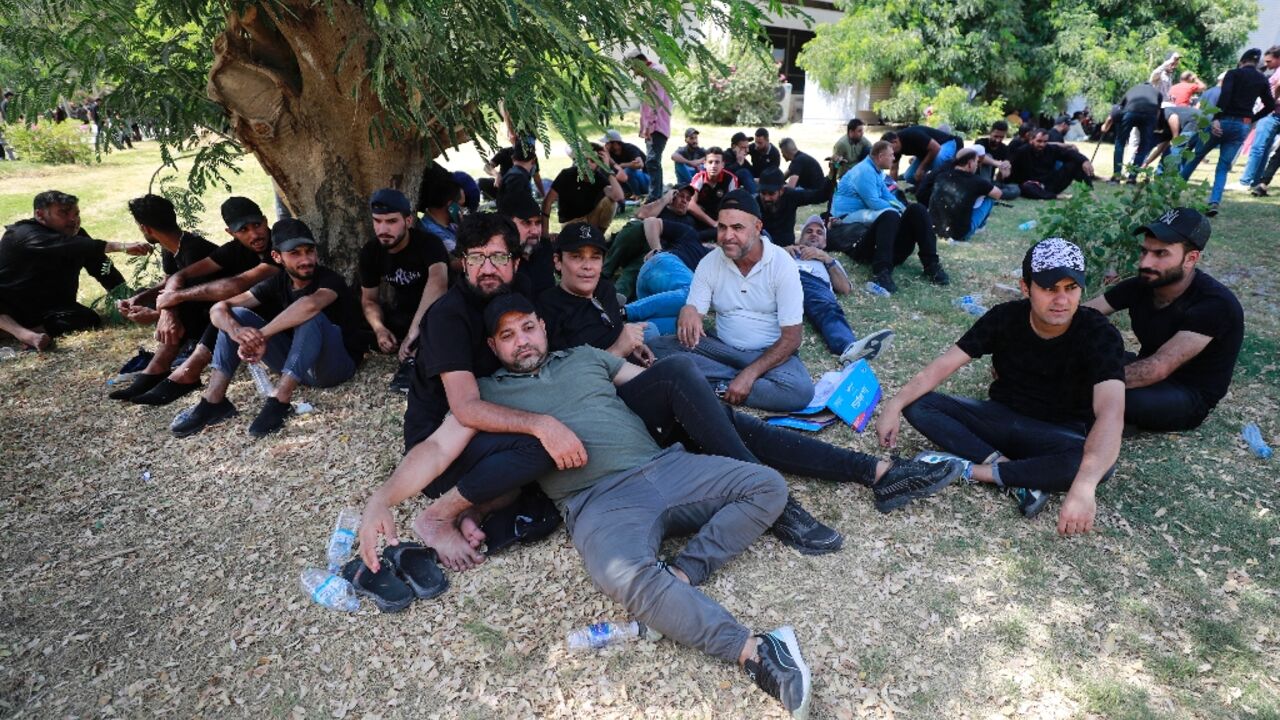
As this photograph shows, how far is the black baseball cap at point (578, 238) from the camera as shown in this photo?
12.6 ft

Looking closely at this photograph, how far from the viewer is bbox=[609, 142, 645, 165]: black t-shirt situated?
9.94 m

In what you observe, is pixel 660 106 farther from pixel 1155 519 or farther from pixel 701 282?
pixel 1155 519

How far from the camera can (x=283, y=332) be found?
444 centimetres

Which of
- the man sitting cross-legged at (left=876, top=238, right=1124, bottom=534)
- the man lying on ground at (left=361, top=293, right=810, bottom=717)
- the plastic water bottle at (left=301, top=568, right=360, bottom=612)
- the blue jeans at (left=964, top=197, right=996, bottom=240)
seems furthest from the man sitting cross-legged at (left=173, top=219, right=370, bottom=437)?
the blue jeans at (left=964, top=197, right=996, bottom=240)

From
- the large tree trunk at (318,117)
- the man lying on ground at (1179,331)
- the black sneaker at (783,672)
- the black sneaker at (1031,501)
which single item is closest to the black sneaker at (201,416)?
the large tree trunk at (318,117)

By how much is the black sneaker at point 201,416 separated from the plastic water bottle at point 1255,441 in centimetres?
590

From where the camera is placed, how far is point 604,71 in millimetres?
3557

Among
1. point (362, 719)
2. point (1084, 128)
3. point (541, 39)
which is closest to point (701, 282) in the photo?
point (541, 39)

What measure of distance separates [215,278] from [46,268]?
1896 millimetres

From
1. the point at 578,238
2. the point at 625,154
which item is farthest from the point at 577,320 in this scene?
the point at 625,154

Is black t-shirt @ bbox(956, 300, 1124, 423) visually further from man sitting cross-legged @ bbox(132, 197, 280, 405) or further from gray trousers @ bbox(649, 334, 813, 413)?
man sitting cross-legged @ bbox(132, 197, 280, 405)

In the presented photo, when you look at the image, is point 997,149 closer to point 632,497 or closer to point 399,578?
point 632,497

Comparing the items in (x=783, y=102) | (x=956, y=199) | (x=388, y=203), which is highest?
(x=783, y=102)

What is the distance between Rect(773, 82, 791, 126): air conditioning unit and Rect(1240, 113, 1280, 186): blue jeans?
14506 millimetres
